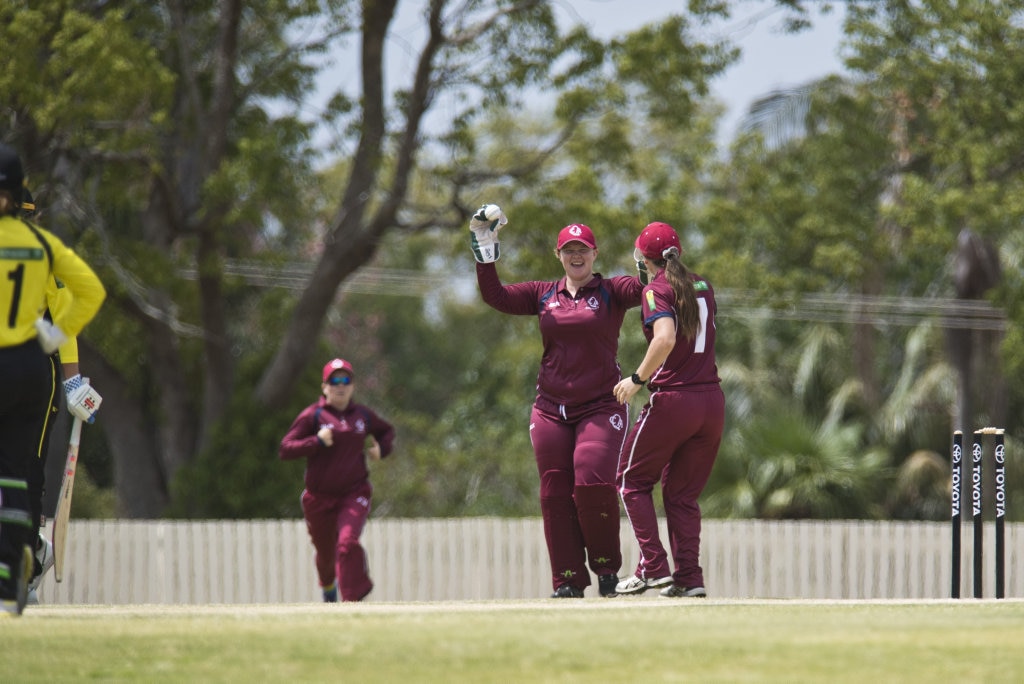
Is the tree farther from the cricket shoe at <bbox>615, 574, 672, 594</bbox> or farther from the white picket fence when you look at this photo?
the cricket shoe at <bbox>615, 574, 672, 594</bbox>

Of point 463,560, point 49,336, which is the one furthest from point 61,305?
point 463,560

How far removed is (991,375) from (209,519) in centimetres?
1229

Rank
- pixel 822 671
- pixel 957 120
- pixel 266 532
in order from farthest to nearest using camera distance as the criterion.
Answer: pixel 957 120 < pixel 266 532 < pixel 822 671

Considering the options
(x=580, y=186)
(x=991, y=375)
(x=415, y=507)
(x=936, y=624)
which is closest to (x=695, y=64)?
(x=580, y=186)

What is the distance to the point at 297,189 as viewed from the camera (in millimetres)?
21141

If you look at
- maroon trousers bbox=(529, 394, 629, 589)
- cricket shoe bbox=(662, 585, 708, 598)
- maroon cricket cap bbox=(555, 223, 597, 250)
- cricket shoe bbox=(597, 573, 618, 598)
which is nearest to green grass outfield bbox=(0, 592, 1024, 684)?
cricket shoe bbox=(662, 585, 708, 598)

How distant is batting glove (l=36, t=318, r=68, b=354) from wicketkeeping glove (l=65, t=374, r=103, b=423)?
96cm

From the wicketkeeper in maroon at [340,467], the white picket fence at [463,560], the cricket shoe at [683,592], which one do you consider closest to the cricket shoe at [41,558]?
the wicketkeeper in maroon at [340,467]

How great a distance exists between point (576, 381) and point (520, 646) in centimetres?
286

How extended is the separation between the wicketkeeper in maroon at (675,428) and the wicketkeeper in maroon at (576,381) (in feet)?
0.56

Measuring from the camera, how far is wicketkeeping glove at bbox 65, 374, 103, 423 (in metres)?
7.58

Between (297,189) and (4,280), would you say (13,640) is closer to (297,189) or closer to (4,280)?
(4,280)

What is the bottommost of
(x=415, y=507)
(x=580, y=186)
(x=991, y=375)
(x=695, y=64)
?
(x=415, y=507)

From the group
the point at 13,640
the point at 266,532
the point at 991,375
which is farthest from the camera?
the point at 991,375
